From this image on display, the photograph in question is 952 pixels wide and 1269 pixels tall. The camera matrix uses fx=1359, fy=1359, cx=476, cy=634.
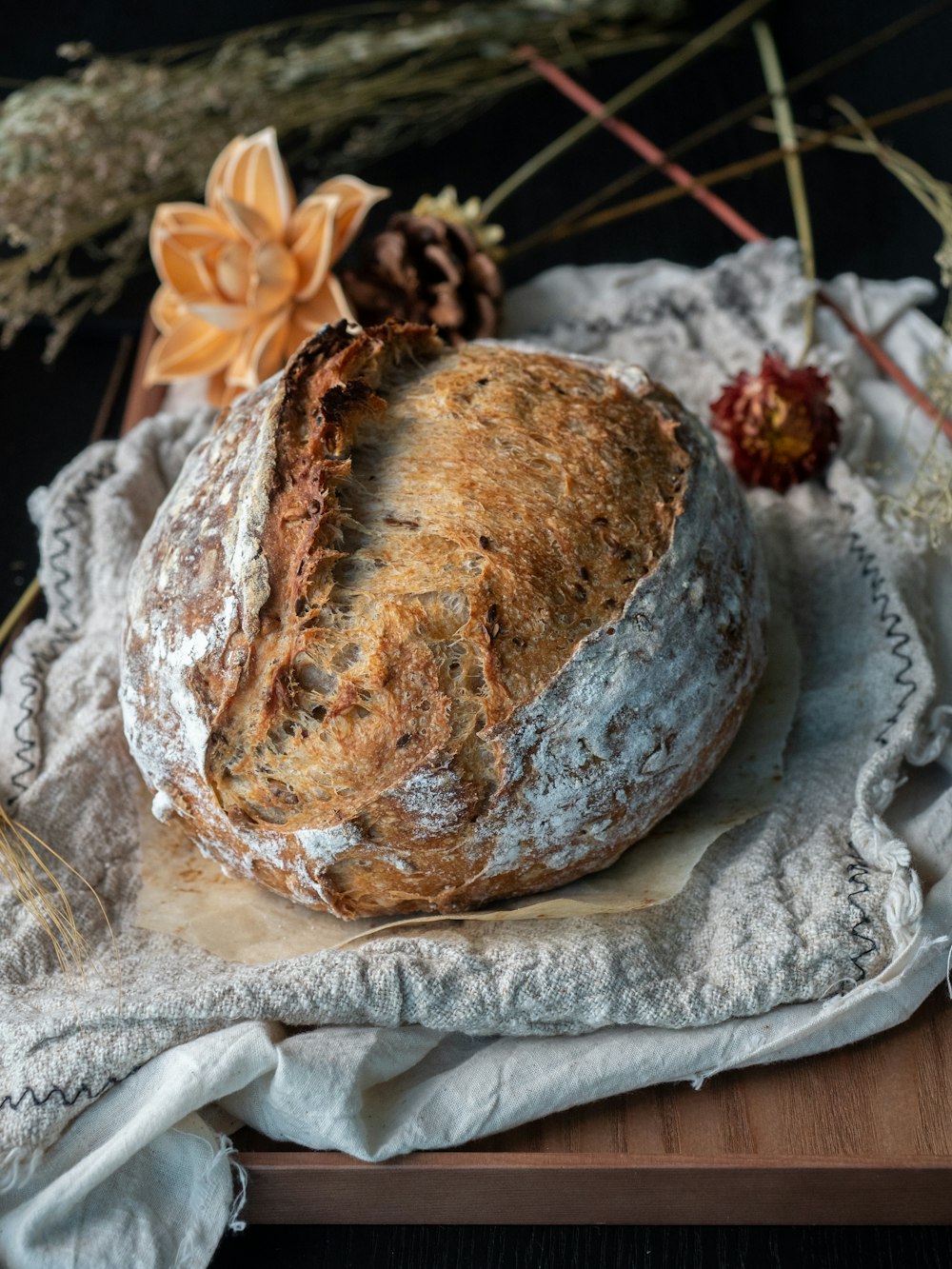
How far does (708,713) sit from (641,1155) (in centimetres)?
43

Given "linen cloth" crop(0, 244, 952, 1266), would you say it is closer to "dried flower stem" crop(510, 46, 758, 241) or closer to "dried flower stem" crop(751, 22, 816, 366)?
"dried flower stem" crop(751, 22, 816, 366)

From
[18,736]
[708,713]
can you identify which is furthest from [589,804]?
[18,736]

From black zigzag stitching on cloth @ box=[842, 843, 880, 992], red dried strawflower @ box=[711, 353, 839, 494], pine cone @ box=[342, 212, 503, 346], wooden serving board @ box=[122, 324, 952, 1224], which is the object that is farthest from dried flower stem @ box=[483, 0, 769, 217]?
wooden serving board @ box=[122, 324, 952, 1224]

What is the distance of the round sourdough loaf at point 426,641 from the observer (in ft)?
4.14

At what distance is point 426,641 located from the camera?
127 cm

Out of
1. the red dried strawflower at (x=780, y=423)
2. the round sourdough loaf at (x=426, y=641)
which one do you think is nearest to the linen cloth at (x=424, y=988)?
the round sourdough loaf at (x=426, y=641)

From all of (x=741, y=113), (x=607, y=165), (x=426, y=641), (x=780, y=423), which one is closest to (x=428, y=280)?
(x=780, y=423)

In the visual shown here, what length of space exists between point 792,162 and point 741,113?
0.74 ft

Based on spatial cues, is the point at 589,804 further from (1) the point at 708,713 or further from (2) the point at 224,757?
(2) the point at 224,757

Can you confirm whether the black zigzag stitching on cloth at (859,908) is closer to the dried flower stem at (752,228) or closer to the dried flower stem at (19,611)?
the dried flower stem at (752,228)

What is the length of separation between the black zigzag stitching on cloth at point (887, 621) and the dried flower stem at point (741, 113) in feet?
2.67

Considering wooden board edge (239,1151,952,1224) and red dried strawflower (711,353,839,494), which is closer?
wooden board edge (239,1151,952,1224)

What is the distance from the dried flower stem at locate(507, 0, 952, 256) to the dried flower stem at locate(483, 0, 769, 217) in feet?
0.33

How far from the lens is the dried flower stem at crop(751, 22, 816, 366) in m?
2.02
